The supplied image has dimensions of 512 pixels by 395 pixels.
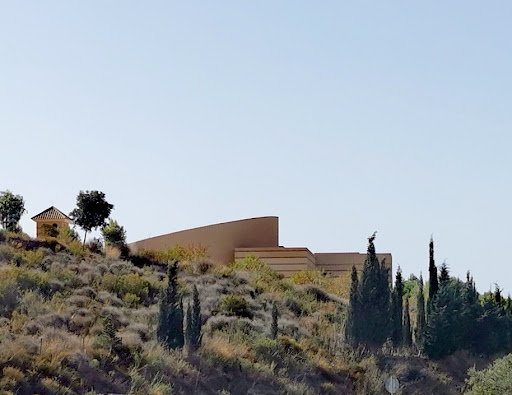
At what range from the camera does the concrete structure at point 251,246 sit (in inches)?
2141

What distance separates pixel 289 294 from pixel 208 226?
11.1m

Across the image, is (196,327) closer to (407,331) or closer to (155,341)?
(155,341)

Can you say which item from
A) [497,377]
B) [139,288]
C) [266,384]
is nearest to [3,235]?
[139,288]

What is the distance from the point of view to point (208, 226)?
55.2m

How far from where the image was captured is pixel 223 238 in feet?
182

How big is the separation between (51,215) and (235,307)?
1951 cm

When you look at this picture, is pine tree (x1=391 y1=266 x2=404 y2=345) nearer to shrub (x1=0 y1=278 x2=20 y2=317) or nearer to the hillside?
the hillside

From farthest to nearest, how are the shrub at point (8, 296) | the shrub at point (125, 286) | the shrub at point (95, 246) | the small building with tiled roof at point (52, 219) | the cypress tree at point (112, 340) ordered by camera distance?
the small building with tiled roof at point (52, 219), the shrub at point (95, 246), the shrub at point (125, 286), the shrub at point (8, 296), the cypress tree at point (112, 340)

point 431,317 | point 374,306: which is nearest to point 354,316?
point 374,306

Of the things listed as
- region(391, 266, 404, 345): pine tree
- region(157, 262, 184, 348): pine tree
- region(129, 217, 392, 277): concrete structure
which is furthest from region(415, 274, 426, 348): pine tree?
region(157, 262, 184, 348): pine tree

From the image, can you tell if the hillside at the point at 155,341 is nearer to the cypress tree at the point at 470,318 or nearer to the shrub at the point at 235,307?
the shrub at the point at 235,307

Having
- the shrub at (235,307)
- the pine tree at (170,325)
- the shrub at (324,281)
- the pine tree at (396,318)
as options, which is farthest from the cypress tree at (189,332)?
the shrub at (324,281)

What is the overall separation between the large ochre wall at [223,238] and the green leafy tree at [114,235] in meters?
1.34

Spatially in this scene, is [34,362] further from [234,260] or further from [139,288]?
[234,260]
